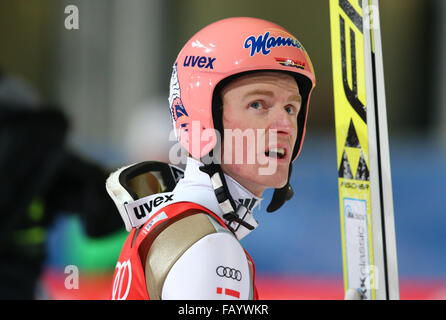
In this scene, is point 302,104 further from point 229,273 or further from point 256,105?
point 229,273

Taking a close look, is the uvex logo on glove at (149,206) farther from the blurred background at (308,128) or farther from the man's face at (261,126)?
the blurred background at (308,128)

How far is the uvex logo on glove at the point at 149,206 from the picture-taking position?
5.88 ft

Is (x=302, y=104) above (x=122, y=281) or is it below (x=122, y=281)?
above

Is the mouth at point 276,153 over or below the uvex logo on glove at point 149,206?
over

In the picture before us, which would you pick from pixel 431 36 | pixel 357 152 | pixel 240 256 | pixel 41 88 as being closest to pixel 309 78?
pixel 357 152

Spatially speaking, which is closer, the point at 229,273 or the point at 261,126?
the point at 229,273

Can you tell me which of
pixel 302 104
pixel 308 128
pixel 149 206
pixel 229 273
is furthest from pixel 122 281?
pixel 308 128

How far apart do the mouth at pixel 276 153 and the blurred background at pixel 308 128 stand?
2677 mm

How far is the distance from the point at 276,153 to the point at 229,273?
1.17 ft

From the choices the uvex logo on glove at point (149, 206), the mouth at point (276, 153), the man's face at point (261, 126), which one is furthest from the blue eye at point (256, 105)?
the uvex logo on glove at point (149, 206)

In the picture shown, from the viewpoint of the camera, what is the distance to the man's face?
5.67 ft

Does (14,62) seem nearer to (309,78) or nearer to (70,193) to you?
(70,193)

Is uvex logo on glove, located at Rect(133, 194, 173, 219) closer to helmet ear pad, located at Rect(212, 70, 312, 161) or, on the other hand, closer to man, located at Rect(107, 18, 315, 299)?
man, located at Rect(107, 18, 315, 299)

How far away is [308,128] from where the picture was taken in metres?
6.69
